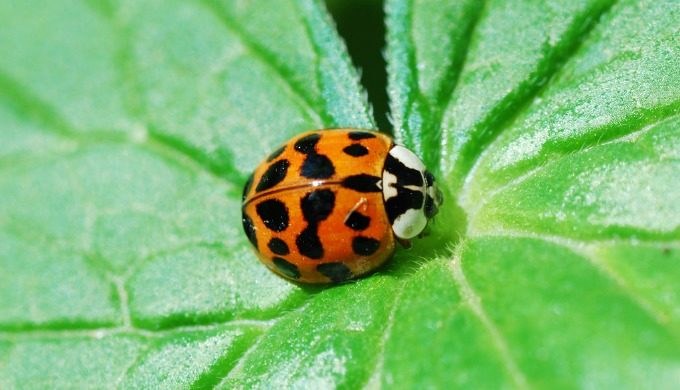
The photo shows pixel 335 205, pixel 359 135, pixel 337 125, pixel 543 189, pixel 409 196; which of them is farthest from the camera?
pixel 337 125

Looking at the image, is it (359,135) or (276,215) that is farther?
(359,135)

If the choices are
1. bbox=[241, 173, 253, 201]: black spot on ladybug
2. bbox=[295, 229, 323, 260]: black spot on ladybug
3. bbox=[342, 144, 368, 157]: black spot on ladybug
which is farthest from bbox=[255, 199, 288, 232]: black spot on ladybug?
bbox=[342, 144, 368, 157]: black spot on ladybug

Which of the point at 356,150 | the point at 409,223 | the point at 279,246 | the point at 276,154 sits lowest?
the point at 409,223

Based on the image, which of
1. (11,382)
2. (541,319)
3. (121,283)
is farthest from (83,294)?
(541,319)

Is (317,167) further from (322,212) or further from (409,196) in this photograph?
(409,196)

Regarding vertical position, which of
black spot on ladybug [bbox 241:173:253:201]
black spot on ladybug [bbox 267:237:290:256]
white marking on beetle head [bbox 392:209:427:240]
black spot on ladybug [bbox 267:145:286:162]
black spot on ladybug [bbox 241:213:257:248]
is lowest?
white marking on beetle head [bbox 392:209:427:240]

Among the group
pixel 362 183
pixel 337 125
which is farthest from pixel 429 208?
pixel 337 125

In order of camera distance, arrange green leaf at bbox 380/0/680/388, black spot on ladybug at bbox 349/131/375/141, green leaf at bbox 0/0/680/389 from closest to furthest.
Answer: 1. green leaf at bbox 380/0/680/388
2. green leaf at bbox 0/0/680/389
3. black spot on ladybug at bbox 349/131/375/141

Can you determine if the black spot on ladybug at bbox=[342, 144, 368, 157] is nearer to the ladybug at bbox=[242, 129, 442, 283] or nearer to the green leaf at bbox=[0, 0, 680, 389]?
the ladybug at bbox=[242, 129, 442, 283]

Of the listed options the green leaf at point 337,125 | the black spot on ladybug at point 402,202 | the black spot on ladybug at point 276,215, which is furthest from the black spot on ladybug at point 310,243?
the black spot on ladybug at point 402,202
